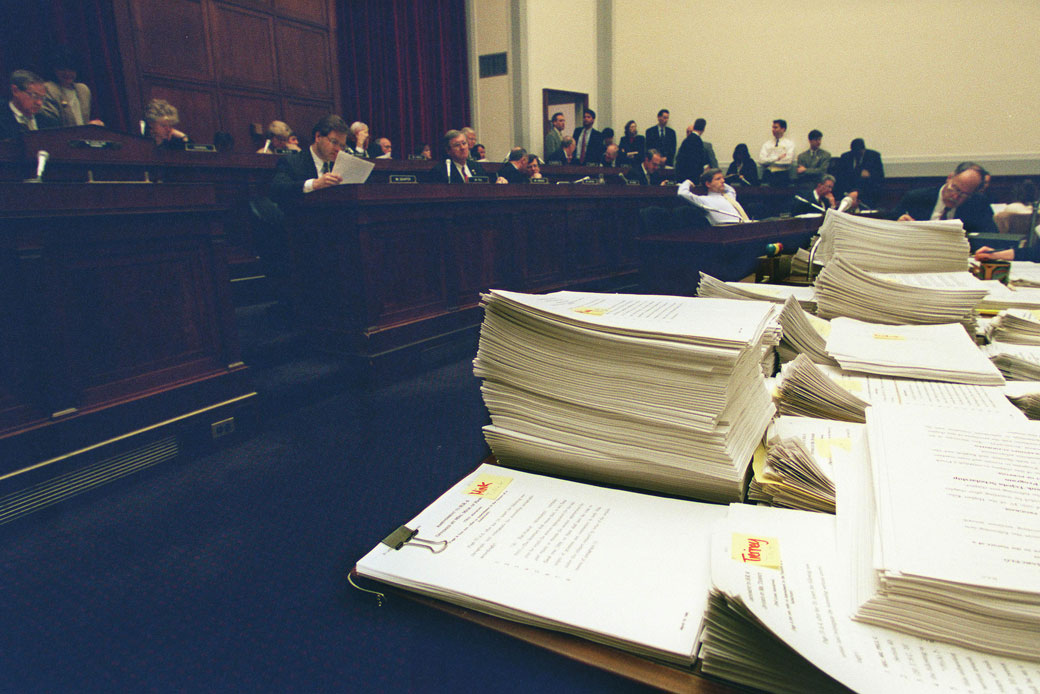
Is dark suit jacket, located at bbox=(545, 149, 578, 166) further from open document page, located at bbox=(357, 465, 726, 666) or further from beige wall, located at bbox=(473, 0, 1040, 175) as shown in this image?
open document page, located at bbox=(357, 465, 726, 666)

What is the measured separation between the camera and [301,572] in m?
1.65

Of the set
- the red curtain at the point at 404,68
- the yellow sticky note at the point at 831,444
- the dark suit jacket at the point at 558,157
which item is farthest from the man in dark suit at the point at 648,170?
the yellow sticky note at the point at 831,444

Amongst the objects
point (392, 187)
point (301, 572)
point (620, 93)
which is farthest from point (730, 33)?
point (301, 572)

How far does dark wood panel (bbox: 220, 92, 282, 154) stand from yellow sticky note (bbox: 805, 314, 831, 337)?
603 cm

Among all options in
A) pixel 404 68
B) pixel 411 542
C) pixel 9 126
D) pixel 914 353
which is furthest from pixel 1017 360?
pixel 404 68

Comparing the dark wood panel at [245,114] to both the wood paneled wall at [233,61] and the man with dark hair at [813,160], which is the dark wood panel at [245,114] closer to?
the wood paneled wall at [233,61]

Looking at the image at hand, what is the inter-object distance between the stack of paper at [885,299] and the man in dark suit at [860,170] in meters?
7.47

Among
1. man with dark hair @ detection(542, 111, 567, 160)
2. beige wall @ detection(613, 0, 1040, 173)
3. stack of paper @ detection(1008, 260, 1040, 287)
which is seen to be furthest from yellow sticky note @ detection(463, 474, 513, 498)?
beige wall @ detection(613, 0, 1040, 173)

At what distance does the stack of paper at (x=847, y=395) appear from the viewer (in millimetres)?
826

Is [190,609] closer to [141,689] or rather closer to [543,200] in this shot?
[141,689]

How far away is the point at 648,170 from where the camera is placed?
25.8ft

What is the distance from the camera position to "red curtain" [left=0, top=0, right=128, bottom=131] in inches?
191

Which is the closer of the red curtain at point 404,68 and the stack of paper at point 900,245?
the stack of paper at point 900,245

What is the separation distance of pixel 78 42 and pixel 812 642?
6.60m
